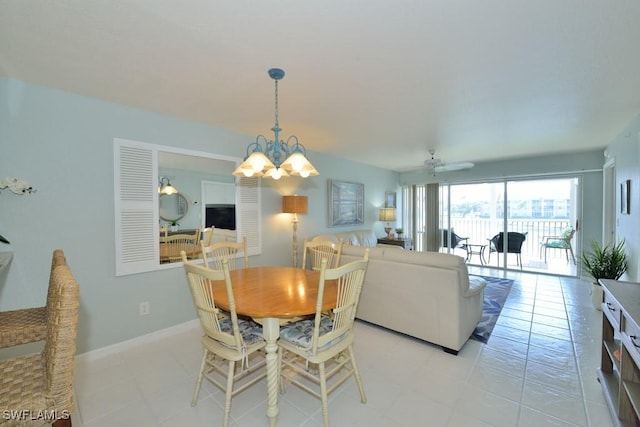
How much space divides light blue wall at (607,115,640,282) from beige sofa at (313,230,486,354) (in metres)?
1.78

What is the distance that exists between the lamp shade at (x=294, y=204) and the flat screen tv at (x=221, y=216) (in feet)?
2.53

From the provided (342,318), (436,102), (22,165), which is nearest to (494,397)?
(342,318)

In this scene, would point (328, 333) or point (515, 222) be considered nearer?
point (328, 333)

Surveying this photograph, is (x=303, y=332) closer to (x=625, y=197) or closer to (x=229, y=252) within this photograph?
(x=229, y=252)

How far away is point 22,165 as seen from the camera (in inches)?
83.0

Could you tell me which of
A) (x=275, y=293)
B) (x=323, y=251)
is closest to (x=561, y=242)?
(x=323, y=251)

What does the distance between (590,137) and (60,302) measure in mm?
5838

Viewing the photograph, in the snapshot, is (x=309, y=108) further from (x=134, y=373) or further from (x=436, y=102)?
(x=134, y=373)

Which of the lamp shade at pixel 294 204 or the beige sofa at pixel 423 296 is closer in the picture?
the beige sofa at pixel 423 296

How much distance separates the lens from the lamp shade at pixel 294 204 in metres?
3.90

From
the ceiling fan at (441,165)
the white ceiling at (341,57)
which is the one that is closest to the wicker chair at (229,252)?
the white ceiling at (341,57)

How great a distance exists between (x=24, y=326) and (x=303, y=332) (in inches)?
59.2

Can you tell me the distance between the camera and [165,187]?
2.92m

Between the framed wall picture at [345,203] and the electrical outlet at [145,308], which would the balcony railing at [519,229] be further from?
the electrical outlet at [145,308]
